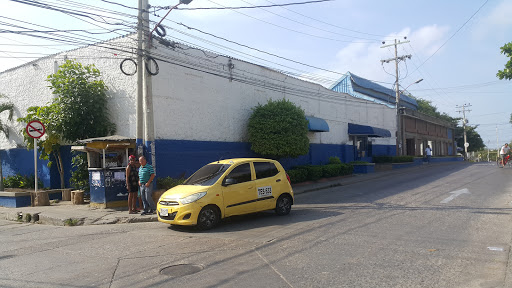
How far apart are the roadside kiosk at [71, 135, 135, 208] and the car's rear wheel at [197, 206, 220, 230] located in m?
4.89

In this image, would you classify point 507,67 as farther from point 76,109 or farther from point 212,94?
point 76,109

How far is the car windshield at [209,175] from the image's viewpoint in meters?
8.95

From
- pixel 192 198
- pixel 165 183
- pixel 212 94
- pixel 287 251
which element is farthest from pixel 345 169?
pixel 287 251

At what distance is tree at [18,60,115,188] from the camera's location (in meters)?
13.3

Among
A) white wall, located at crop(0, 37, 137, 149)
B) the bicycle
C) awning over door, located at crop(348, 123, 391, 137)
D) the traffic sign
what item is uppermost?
white wall, located at crop(0, 37, 137, 149)

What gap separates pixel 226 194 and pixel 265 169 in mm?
1497

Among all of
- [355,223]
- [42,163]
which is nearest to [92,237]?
[355,223]

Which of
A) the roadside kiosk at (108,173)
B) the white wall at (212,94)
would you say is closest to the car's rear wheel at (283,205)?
the roadside kiosk at (108,173)

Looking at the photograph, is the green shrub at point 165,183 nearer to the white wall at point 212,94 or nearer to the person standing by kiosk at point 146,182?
the white wall at point 212,94

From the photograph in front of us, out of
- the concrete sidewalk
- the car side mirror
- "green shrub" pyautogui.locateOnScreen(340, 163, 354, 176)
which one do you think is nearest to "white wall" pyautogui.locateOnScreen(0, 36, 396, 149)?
the concrete sidewalk

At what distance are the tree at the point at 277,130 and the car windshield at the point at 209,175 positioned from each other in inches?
285

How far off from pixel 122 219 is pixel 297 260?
628cm

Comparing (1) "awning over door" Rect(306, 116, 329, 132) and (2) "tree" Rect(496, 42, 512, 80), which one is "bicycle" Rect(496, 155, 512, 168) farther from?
(2) "tree" Rect(496, 42, 512, 80)

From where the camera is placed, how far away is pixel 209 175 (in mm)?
9227
